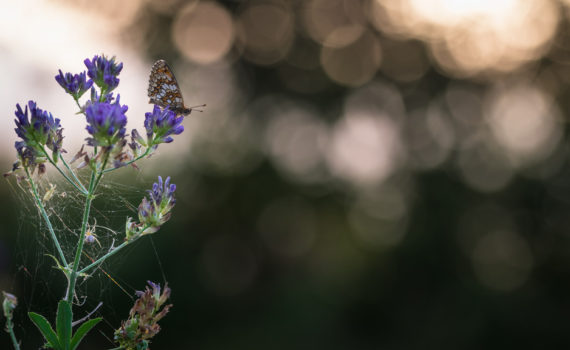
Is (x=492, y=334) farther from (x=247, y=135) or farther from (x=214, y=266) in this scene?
(x=247, y=135)

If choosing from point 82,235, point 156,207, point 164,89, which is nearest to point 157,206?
point 156,207

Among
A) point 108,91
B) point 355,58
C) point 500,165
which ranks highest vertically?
point 108,91

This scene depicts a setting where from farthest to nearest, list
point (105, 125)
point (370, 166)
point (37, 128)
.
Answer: point (370, 166), point (37, 128), point (105, 125)

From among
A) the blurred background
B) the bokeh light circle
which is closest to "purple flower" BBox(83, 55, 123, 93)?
the blurred background

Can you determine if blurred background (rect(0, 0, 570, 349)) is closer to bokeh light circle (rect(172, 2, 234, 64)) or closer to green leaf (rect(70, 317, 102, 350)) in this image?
bokeh light circle (rect(172, 2, 234, 64))

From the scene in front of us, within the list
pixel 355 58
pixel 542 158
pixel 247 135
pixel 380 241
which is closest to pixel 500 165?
pixel 542 158

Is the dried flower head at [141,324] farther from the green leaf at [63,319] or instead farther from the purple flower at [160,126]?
the purple flower at [160,126]

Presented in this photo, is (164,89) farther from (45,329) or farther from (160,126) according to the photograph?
(45,329)
